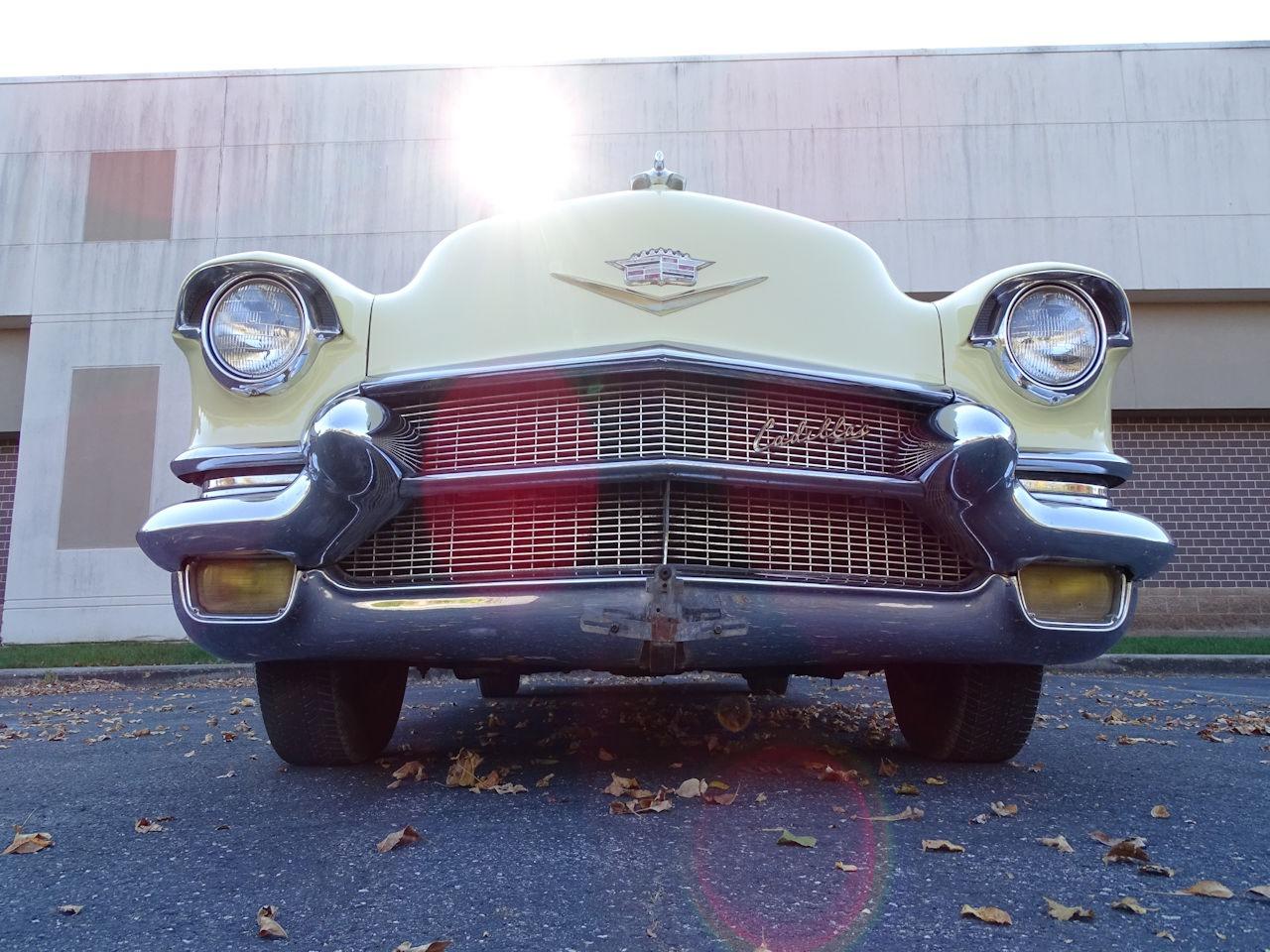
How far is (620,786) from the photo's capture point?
2410mm

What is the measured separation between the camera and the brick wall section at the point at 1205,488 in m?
9.70

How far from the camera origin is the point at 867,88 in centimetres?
1000

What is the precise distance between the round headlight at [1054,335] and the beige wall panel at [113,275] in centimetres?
926

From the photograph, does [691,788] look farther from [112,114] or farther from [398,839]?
[112,114]

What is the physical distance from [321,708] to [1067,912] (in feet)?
6.10

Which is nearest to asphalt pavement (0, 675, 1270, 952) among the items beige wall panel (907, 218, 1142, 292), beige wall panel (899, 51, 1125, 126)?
beige wall panel (907, 218, 1142, 292)

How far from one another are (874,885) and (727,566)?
2.48 ft

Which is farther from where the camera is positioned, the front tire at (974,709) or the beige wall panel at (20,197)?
the beige wall panel at (20,197)

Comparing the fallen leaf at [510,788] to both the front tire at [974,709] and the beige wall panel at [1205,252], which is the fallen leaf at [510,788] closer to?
the front tire at [974,709]

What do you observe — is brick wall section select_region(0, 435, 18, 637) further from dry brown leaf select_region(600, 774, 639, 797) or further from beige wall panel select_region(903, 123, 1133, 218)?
dry brown leaf select_region(600, 774, 639, 797)

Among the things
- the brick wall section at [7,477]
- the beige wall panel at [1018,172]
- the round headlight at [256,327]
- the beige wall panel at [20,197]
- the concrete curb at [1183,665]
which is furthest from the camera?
the brick wall section at [7,477]

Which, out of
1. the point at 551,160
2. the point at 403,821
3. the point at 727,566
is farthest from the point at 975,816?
the point at 551,160

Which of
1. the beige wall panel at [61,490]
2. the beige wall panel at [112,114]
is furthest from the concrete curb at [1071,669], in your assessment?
the beige wall panel at [112,114]

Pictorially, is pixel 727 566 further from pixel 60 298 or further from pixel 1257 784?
pixel 60 298
